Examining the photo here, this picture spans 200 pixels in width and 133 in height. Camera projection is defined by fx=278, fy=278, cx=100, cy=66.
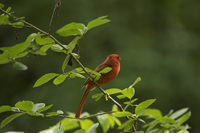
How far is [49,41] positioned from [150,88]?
503cm

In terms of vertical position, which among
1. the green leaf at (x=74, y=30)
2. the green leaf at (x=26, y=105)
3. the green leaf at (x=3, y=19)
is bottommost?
the green leaf at (x=26, y=105)

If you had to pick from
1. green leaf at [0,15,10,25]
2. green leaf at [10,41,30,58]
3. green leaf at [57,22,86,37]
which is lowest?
green leaf at [10,41,30,58]

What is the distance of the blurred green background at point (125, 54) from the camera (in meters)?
5.82

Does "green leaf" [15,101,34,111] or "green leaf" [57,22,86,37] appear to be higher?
"green leaf" [57,22,86,37]

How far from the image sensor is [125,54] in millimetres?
6008

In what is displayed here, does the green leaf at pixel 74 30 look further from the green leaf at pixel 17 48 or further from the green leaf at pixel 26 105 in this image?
the green leaf at pixel 26 105

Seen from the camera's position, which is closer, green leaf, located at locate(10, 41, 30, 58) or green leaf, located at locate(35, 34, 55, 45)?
green leaf, located at locate(10, 41, 30, 58)

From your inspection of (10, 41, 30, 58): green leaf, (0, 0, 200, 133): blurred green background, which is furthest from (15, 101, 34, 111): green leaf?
(0, 0, 200, 133): blurred green background

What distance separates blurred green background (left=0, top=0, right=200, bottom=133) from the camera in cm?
582

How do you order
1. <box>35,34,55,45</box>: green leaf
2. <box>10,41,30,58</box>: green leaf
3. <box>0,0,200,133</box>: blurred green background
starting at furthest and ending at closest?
<box>0,0,200,133</box>: blurred green background < <box>35,34,55,45</box>: green leaf < <box>10,41,30,58</box>: green leaf

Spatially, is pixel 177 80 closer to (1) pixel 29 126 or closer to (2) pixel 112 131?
(2) pixel 112 131

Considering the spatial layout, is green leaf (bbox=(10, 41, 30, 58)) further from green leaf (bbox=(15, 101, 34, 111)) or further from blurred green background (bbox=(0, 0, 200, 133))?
blurred green background (bbox=(0, 0, 200, 133))

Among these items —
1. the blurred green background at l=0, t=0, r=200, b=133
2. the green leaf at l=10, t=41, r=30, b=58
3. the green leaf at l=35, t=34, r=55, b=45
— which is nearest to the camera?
the green leaf at l=10, t=41, r=30, b=58

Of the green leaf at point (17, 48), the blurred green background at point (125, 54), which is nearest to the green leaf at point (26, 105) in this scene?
the green leaf at point (17, 48)
